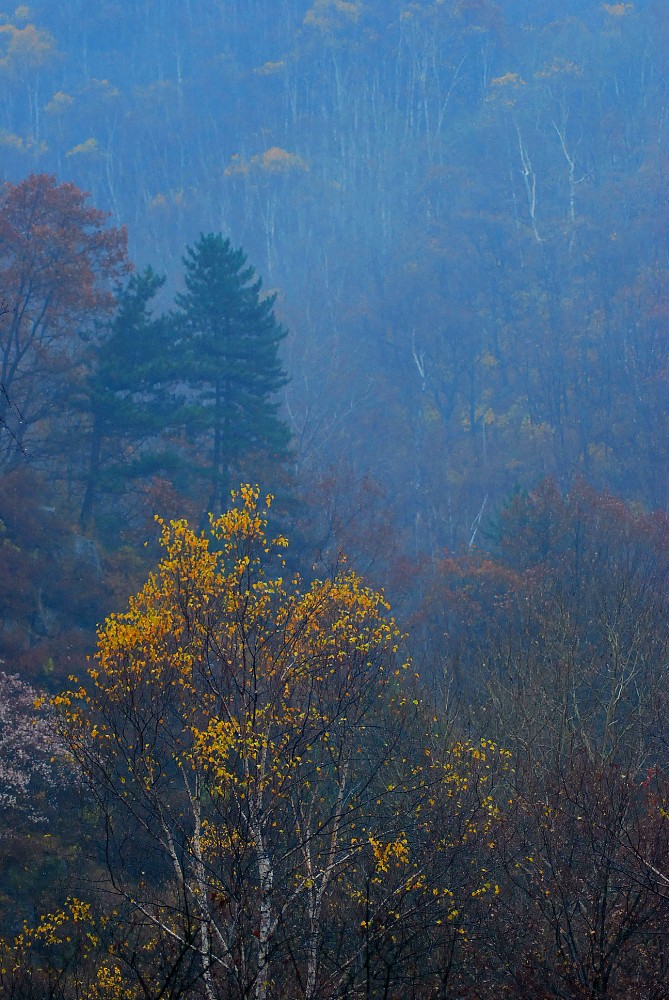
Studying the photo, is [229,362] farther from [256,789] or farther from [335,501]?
[256,789]

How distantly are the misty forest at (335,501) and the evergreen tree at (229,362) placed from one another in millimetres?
171

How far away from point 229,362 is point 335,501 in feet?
43.7

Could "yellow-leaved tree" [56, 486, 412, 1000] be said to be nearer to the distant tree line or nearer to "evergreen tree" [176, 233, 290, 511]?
the distant tree line

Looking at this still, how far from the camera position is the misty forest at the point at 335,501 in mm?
→ 11422

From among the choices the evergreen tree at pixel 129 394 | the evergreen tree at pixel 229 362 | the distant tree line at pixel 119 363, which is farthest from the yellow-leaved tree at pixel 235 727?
the evergreen tree at pixel 229 362

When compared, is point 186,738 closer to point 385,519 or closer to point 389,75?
point 385,519

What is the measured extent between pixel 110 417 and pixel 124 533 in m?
4.20

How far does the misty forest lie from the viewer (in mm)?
11422

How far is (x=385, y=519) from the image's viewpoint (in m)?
48.6

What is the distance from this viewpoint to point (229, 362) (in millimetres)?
34312

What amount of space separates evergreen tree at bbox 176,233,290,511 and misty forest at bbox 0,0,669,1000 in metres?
0.17

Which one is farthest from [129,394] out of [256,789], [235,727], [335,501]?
[235,727]

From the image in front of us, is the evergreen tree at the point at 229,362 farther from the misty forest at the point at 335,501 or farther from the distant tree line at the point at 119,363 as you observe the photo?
the misty forest at the point at 335,501

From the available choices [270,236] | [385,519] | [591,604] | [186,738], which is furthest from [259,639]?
[270,236]
